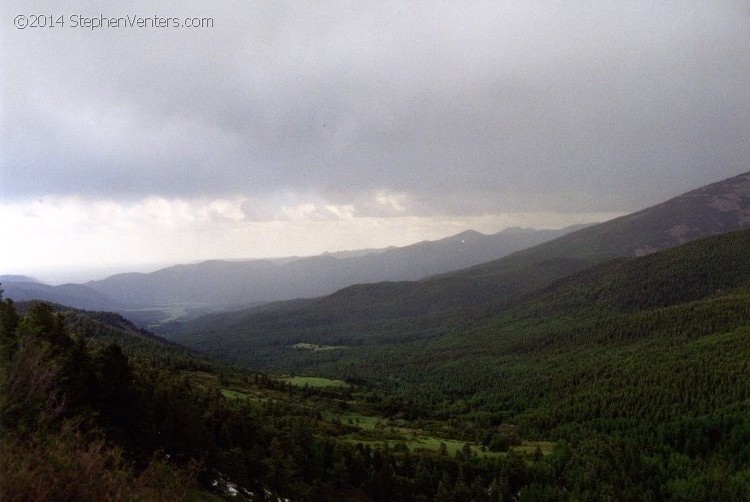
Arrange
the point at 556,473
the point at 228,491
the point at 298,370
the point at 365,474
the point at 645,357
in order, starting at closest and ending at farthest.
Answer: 1. the point at 228,491
2. the point at 365,474
3. the point at 556,473
4. the point at 645,357
5. the point at 298,370

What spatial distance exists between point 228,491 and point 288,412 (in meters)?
51.4

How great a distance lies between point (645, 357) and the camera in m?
118

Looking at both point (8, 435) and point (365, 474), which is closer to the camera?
point (8, 435)

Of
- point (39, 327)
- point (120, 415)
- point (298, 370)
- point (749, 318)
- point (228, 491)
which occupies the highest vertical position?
point (39, 327)

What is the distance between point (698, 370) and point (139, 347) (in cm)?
15733

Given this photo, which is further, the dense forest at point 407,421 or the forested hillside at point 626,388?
the forested hillside at point 626,388

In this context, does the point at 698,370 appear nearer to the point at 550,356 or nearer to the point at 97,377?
the point at 550,356

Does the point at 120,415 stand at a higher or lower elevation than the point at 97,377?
lower

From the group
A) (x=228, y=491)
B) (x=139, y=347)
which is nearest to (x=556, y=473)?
(x=228, y=491)

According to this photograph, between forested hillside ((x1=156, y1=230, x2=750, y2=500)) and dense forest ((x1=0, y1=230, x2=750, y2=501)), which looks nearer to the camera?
dense forest ((x1=0, y1=230, x2=750, y2=501))

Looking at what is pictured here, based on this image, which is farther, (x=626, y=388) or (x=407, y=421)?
(x=407, y=421)

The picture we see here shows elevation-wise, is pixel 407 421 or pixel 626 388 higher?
pixel 626 388

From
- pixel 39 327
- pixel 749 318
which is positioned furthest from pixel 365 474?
pixel 749 318

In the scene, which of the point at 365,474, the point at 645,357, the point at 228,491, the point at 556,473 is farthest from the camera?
the point at 645,357
